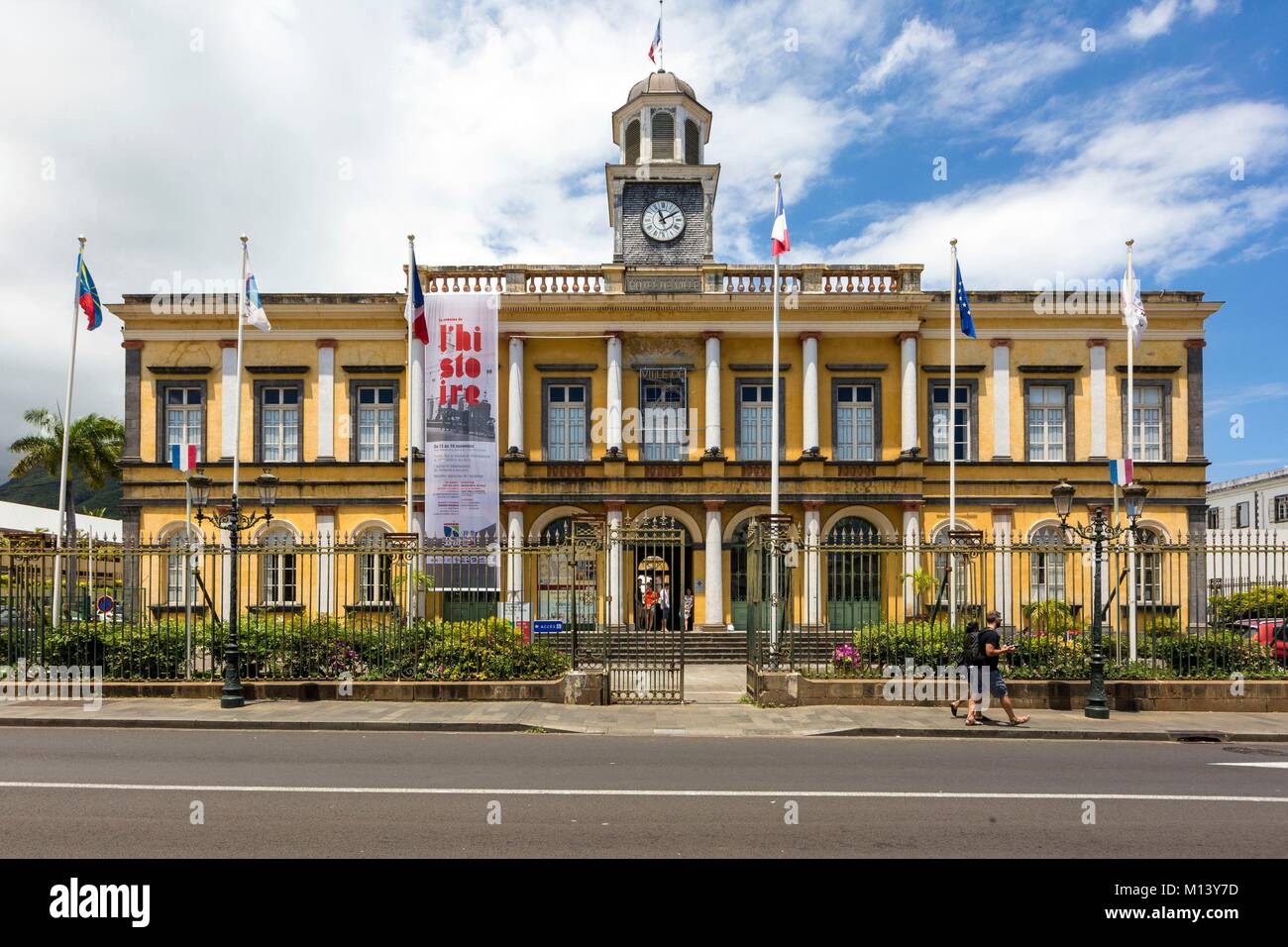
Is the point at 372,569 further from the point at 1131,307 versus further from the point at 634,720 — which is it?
the point at 1131,307

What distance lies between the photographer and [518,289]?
27.4 meters

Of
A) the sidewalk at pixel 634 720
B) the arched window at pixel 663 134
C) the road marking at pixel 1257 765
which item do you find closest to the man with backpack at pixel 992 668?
the sidewalk at pixel 634 720

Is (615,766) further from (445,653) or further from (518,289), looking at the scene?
(518,289)

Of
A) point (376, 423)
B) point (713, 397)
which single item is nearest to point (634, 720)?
point (713, 397)

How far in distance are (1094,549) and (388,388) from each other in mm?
20842

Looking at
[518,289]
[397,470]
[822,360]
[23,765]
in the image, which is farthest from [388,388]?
[23,765]

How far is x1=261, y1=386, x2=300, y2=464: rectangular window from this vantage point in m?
28.1

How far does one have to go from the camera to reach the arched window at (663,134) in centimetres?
2992

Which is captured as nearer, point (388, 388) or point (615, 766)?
point (615, 766)

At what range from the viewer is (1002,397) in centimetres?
2770

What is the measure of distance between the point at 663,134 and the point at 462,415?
11.7 meters

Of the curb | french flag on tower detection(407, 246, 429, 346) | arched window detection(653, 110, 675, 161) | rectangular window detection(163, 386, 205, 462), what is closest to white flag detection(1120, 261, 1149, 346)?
the curb

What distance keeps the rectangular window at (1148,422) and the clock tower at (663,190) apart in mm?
14122
